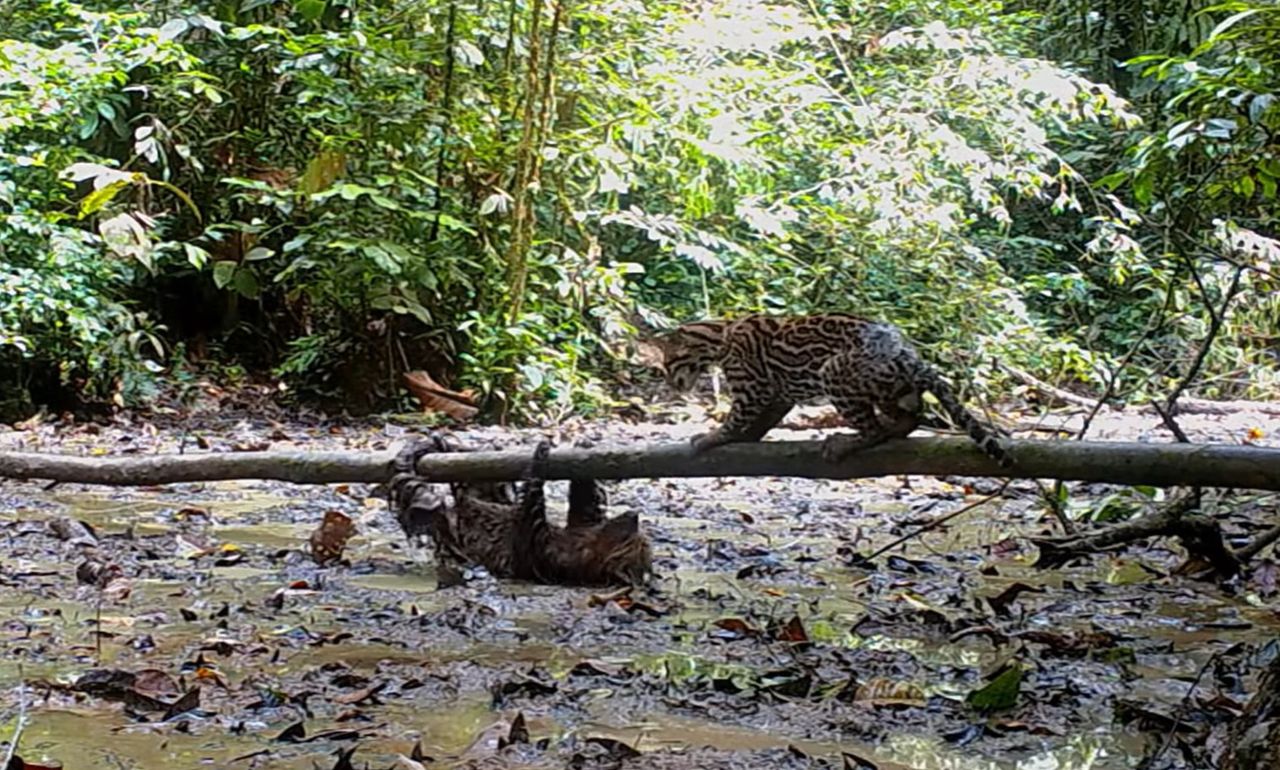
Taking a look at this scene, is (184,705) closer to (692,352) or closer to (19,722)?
(19,722)

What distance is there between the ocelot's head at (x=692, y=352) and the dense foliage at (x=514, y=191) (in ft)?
9.07

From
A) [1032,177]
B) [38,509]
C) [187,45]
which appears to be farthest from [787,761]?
[1032,177]

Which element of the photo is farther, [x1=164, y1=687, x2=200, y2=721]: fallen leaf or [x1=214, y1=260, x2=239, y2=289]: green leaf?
[x1=214, y1=260, x2=239, y2=289]: green leaf

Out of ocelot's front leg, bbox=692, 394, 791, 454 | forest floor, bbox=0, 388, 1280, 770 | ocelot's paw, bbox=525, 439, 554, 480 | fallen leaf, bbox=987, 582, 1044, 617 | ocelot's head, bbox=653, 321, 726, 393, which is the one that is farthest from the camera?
ocelot's head, bbox=653, 321, 726, 393

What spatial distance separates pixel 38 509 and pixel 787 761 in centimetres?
496

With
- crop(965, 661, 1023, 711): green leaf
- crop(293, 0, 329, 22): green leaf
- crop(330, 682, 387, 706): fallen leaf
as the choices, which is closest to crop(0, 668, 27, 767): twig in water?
crop(330, 682, 387, 706): fallen leaf

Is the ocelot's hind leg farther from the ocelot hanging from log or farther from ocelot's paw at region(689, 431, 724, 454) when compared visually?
the ocelot hanging from log

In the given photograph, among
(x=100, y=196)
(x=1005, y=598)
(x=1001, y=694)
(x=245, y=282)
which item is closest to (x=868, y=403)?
(x=1005, y=598)

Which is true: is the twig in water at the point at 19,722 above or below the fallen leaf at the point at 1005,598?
above

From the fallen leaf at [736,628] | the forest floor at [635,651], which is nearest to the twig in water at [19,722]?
the forest floor at [635,651]

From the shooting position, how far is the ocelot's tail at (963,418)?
157 inches

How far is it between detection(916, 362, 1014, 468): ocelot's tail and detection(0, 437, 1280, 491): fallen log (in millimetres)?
32

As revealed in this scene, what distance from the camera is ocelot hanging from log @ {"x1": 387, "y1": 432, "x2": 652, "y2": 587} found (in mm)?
4828

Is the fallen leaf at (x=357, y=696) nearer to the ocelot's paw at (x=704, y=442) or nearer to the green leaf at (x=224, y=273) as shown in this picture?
the ocelot's paw at (x=704, y=442)
